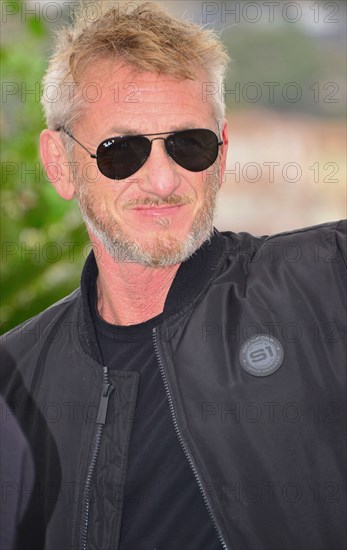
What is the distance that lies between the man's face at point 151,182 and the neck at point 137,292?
7 cm


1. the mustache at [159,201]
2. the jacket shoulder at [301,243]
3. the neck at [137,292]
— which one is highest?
the mustache at [159,201]

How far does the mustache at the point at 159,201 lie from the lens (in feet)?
7.48

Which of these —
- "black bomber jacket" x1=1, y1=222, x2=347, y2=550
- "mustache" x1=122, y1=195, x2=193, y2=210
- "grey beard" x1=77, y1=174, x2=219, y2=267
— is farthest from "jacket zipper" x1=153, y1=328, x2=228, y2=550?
"mustache" x1=122, y1=195, x2=193, y2=210

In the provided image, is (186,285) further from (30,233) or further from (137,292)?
(30,233)

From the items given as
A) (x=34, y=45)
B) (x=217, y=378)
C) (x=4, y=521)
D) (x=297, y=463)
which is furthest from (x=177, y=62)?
(x=34, y=45)

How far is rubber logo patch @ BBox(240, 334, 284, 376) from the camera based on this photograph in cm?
205

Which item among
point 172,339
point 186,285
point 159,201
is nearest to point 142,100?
point 159,201

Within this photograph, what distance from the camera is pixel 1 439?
244cm

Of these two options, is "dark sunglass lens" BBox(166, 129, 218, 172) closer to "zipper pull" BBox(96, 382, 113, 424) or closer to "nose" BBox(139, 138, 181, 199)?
"nose" BBox(139, 138, 181, 199)

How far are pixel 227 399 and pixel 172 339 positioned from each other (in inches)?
9.2

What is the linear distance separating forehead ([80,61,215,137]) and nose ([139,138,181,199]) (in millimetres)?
59

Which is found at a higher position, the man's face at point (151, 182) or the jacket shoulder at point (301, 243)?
the man's face at point (151, 182)

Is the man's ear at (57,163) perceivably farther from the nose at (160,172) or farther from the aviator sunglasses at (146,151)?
the nose at (160,172)

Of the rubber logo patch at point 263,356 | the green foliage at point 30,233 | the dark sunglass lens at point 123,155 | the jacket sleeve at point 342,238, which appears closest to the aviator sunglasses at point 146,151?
the dark sunglass lens at point 123,155
